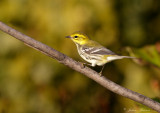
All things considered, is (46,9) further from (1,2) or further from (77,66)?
(77,66)

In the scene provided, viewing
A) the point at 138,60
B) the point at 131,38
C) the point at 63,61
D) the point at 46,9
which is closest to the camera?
the point at 63,61

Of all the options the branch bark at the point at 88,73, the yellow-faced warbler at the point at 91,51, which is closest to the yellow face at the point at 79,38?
the yellow-faced warbler at the point at 91,51

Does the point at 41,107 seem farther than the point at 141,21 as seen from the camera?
No

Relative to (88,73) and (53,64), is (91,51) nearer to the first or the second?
(53,64)

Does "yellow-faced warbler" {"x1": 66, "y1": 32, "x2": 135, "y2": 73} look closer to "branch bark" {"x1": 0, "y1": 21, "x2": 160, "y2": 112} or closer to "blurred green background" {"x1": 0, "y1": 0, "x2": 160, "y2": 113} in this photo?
"blurred green background" {"x1": 0, "y1": 0, "x2": 160, "y2": 113}

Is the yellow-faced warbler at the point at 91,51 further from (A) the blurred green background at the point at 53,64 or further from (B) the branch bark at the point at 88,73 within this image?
(B) the branch bark at the point at 88,73

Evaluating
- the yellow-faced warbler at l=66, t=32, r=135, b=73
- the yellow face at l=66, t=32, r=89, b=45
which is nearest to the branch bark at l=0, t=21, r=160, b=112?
the yellow-faced warbler at l=66, t=32, r=135, b=73

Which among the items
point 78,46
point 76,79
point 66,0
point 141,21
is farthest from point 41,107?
point 141,21
